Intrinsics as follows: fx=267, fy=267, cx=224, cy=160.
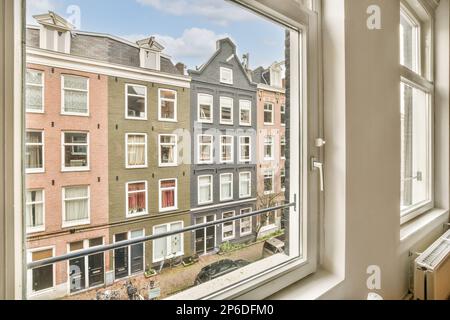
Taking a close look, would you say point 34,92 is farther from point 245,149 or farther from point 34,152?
point 245,149

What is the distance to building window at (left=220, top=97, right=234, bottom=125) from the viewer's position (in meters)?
1.06

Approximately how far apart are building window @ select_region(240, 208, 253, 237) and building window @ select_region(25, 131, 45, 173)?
758 millimetres

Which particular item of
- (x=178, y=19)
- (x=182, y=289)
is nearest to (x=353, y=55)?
(x=178, y=19)

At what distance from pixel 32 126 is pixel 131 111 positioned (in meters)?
0.26

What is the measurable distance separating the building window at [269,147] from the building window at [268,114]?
0.07m

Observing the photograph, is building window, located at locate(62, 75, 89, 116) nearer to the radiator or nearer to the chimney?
the chimney

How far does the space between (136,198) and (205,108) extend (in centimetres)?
41

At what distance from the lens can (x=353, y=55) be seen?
1289 millimetres

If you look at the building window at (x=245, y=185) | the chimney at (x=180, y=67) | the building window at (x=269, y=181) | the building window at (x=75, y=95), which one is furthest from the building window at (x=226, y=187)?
the building window at (x=75, y=95)

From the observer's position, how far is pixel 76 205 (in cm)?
76

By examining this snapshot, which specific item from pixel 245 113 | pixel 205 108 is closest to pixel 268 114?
pixel 245 113

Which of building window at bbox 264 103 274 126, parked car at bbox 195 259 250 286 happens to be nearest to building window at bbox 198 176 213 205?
parked car at bbox 195 259 250 286

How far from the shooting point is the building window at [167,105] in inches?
35.8

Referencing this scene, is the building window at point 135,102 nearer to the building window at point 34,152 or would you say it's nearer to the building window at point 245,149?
the building window at point 34,152
